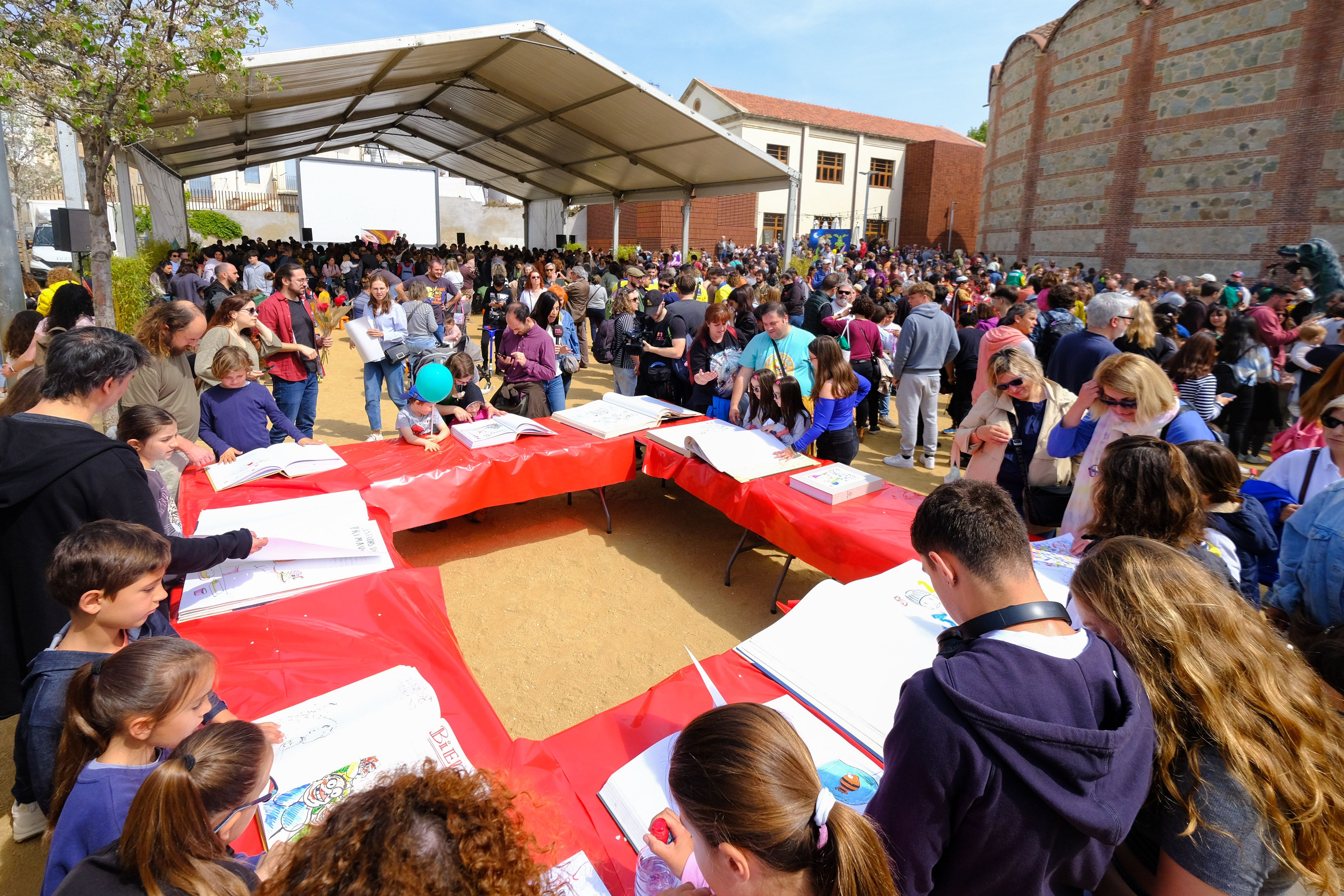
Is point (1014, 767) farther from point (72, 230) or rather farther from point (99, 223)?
point (99, 223)

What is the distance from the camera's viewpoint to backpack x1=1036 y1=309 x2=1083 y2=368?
20.6ft

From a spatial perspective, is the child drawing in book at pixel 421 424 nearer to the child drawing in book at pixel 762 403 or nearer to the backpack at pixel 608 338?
the child drawing in book at pixel 762 403

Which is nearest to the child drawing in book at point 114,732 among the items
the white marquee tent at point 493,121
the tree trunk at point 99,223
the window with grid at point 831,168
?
the tree trunk at point 99,223

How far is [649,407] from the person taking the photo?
496cm

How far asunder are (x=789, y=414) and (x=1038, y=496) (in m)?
1.47

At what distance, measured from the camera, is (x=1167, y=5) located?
52.2ft

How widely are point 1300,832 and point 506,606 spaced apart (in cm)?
357

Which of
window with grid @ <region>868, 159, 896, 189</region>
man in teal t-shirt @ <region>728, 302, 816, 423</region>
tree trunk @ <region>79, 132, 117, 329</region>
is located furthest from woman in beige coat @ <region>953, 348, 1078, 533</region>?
window with grid @ <region>868, 159, 896, 189</region>

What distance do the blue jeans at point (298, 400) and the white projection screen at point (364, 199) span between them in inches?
770

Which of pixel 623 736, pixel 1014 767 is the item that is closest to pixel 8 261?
pixel 623 736

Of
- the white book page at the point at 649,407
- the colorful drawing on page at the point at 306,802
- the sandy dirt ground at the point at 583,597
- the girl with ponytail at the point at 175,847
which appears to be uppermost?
the white book page at the point at 649,407

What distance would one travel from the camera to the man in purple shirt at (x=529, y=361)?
536 cm

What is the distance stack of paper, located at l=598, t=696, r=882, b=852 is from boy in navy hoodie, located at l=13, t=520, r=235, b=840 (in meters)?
0.95

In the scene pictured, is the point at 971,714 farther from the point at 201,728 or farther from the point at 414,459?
the point at 414,459
